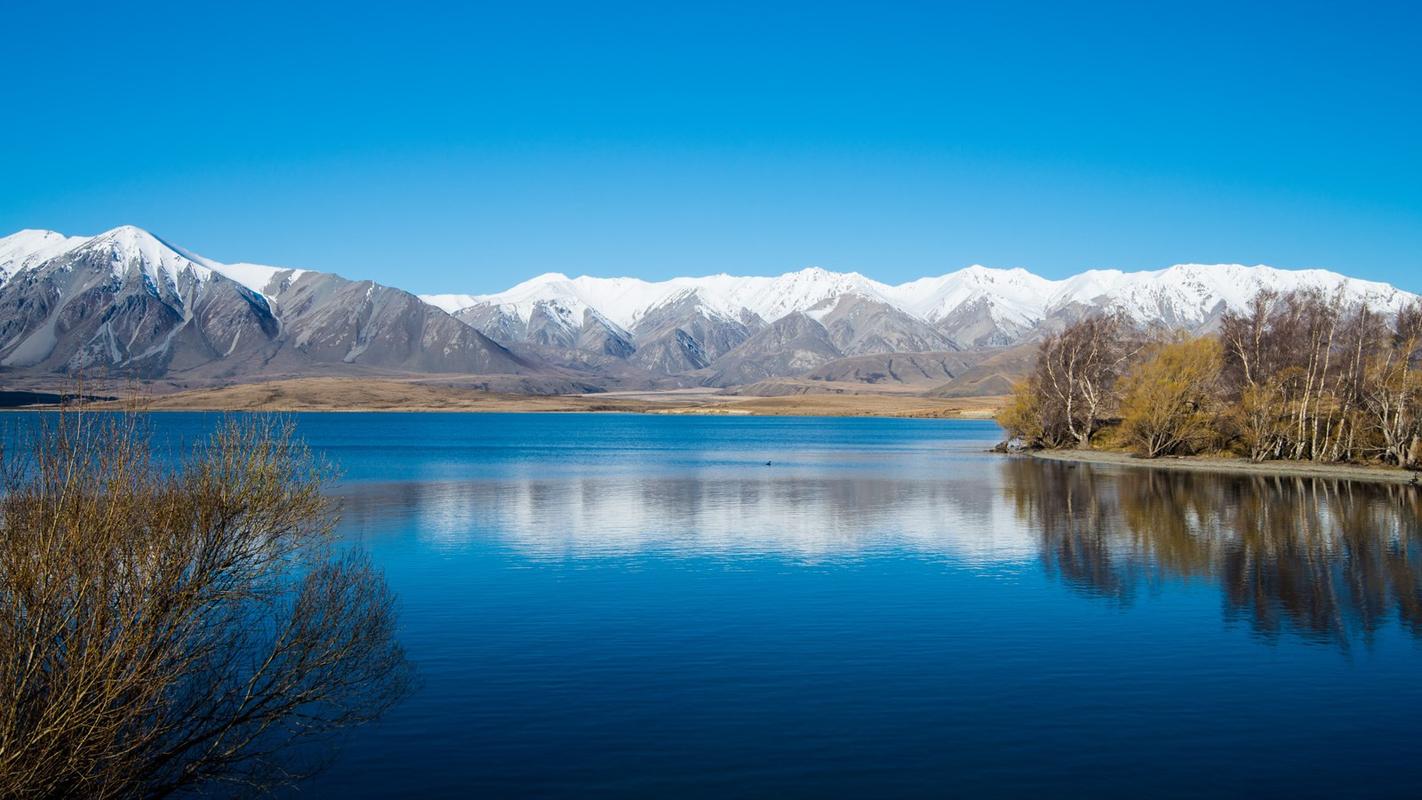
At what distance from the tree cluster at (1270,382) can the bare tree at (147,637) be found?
6988cm

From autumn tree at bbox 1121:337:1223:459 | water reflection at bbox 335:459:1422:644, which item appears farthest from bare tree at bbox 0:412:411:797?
autumn tree at bbox 1121:337:1223:459

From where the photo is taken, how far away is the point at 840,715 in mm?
18188

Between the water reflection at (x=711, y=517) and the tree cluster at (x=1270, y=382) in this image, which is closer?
the water reflection at (x=711, y=517)

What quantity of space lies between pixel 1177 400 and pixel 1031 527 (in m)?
46.2

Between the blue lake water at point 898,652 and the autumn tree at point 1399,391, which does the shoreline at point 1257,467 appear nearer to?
the autumn tree at point 1399,391

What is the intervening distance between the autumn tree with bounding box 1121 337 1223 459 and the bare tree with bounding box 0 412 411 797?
75.7 metres

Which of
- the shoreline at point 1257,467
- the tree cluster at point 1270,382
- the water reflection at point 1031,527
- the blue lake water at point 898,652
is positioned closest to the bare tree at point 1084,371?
the tree cluster at point 1270,382

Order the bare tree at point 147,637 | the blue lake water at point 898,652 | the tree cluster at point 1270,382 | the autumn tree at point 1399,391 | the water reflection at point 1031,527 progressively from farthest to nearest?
the tree cluster at point 1270,382, the autumn tree at point 1399,391, the water reflection at point 1031,527, the blue lake water at point 898,652, the bare tree at point 147,637

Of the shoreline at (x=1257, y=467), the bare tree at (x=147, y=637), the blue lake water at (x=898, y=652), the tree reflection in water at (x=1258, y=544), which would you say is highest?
the bare tree at (x=147, y=637)

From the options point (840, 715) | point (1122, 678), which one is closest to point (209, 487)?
point (840, 715)

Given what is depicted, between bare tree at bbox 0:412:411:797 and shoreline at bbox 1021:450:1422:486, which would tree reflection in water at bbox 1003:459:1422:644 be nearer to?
shoreline at bbox 1021:450:1422:486

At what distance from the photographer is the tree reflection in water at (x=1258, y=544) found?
27.2 meters

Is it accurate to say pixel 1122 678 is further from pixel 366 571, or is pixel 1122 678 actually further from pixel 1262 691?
pixel 366 571

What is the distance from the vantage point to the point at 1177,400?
277ft
